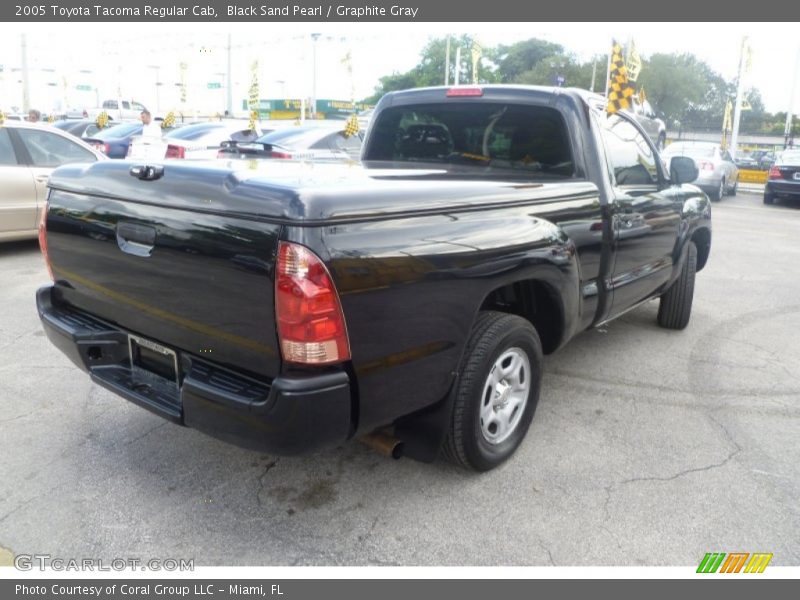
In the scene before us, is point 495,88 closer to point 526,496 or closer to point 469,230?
point 469,230

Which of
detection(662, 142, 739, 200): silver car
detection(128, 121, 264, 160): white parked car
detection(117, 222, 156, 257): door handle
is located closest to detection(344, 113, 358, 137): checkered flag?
detection(128, 121, 264, 160): white parked car

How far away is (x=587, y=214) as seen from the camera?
3.66 metres

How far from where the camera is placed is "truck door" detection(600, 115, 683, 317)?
4074mm

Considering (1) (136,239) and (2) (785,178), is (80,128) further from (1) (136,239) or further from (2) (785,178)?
(1) (136,239)

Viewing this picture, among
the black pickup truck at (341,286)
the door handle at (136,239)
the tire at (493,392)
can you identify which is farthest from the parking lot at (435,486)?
the door handle at (136,239)

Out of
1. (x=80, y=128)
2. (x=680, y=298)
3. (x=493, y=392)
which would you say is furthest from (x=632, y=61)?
(x=80, y=128)

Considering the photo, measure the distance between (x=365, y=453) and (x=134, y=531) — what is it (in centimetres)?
116

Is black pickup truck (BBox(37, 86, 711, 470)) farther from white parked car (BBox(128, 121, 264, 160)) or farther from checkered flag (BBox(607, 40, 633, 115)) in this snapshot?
white parked car (BBox(128, 121, 264, 160))

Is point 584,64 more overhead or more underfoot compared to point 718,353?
more overhead

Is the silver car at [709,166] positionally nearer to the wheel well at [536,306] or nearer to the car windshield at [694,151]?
the car windshield at [694,151]

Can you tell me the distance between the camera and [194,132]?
13.6m

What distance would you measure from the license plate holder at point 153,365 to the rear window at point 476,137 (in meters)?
2.31

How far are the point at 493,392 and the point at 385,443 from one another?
1.93ft

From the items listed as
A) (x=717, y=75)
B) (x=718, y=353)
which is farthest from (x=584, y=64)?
(x=718, y=353)
